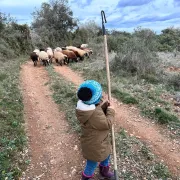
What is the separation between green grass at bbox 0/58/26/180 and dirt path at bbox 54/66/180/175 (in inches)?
78.2

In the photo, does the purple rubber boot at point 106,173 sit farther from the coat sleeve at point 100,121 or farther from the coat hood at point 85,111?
the coat hood at point 85,111

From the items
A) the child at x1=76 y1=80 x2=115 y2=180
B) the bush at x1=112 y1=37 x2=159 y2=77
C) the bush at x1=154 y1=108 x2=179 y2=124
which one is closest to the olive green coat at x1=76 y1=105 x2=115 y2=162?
the child at x1=76 y1=80 x2=115 y2=180

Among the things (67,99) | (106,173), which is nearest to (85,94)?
(106,173)

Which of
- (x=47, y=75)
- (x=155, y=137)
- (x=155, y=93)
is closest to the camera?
(x=155, y=137)

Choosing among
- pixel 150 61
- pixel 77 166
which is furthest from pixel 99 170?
pixel 150 61

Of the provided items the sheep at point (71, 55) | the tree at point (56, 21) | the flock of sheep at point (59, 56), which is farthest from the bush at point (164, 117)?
the tree at point (56, 21)

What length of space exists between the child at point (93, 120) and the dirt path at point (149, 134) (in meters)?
1.45

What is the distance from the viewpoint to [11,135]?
4531mm

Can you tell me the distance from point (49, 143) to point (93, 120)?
1.97 metres

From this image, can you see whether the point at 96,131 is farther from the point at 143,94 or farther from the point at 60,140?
the point at 143,94

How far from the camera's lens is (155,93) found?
6.75 m

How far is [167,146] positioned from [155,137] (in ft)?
1.08

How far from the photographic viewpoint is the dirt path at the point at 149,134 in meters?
3.92

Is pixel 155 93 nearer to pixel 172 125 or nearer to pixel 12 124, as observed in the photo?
pixel 172 125
